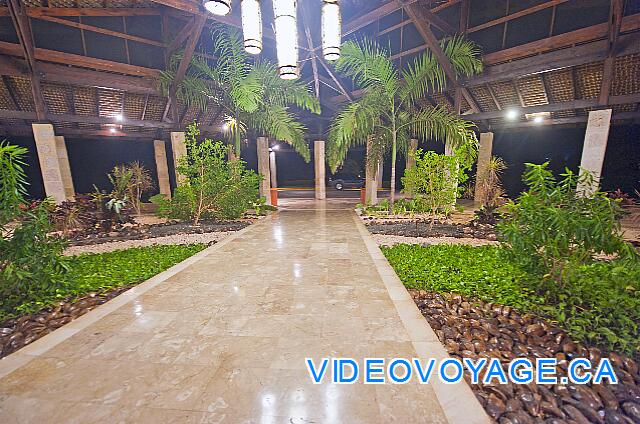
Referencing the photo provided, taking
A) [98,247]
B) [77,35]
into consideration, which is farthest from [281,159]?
[98,247]

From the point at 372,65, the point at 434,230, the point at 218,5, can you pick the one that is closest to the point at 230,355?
the point at 218,5

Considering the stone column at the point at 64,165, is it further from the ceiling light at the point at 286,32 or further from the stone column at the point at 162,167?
the ceiling light at the point at 286,32

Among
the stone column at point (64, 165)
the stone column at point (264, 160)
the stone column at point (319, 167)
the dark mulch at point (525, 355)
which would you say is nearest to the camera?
the dark mulch at point (525, 355)

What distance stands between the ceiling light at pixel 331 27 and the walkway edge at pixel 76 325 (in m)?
3.60

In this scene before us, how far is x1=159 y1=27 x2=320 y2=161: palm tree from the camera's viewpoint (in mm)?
8102

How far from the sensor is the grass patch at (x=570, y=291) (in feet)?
7.41

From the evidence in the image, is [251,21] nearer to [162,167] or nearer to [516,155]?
[162,167]

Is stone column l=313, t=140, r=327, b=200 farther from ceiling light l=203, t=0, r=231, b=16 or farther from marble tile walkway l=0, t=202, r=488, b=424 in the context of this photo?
ceiling light l=203, t=0, r=231, b=16

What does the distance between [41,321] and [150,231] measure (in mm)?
4319

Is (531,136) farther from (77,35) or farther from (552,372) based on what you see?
(77,35)

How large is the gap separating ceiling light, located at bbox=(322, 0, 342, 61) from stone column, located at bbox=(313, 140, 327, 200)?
991 cm

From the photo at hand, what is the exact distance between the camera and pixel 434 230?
6.45 m

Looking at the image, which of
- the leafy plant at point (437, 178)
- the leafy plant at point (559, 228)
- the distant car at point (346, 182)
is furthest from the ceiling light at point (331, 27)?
the distant car at point (346, 182)

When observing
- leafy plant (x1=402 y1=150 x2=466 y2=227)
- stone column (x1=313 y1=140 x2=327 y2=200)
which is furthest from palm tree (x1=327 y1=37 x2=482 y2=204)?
stone column (x1=313 y1=140 x2=327 y2=200)
